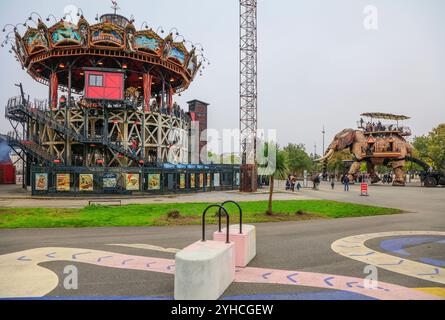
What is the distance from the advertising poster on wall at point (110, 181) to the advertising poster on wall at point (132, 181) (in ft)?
3.60

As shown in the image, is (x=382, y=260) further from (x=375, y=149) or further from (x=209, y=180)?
(x=375, y=149)

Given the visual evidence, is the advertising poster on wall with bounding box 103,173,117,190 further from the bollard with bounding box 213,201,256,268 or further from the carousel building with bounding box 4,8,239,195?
the bollard with bounding box 213,201,256,268

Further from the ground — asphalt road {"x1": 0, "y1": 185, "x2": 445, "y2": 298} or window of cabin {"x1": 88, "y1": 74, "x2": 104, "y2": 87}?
window of cabin {"x1": 88, "y1": 74, "x2": 104, "y2": 87}

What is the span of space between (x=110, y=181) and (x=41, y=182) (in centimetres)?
599

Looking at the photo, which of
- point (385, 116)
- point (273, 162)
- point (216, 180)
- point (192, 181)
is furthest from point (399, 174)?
point (273, 162)

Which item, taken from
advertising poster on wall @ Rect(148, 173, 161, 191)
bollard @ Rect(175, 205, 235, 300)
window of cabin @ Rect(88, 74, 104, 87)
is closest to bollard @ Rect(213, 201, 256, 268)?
bollard @ Rect(175, 205, 235, 300)

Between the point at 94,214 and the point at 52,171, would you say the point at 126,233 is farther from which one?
the point at 52,171

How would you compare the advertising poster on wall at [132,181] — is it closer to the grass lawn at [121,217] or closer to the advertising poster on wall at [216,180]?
the advertising poster on wall at [216,180]

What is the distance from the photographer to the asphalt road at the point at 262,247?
5660 millimetres

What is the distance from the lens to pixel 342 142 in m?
54.9

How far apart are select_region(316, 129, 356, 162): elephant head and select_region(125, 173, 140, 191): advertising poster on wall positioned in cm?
3868

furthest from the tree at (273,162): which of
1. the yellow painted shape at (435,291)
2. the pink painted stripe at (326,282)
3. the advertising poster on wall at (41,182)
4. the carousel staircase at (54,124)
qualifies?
the carousel staircase at (54,124)

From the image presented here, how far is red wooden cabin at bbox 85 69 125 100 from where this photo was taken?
115ft
